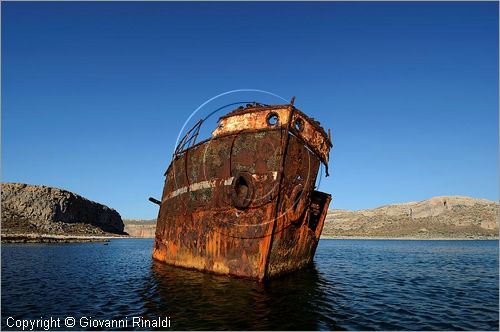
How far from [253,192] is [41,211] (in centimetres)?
6892

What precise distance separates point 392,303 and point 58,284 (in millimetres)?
12941

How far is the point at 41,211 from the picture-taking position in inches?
2571

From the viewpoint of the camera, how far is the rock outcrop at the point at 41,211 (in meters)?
61.4

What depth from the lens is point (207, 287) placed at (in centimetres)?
1092

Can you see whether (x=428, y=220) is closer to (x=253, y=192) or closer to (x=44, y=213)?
(x=44, y=213)

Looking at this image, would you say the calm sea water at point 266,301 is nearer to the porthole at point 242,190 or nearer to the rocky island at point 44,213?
the porthole at point 242,190

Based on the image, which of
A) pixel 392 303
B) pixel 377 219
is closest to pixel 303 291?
pixel 392 303

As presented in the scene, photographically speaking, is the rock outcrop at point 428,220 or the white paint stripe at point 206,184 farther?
the rock outcrop at point 428,220

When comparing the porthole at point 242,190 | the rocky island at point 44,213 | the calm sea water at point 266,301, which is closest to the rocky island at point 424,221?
the rocky island at point 44,213

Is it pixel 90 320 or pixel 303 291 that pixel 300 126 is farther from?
pixel 90 320

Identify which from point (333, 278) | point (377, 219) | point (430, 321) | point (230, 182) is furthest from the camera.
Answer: point (377, 219)

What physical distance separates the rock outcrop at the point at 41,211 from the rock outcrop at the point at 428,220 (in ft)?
245

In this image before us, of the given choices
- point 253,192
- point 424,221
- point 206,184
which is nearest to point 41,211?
point 206,184

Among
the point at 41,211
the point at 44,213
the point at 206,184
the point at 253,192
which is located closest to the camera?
the point at 253,192
